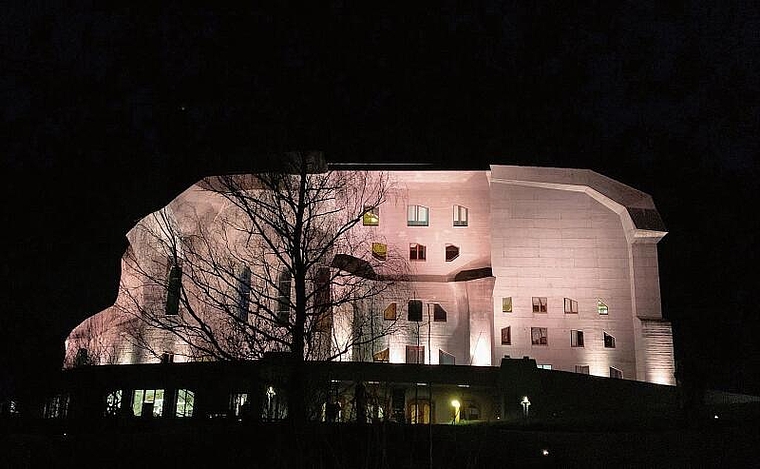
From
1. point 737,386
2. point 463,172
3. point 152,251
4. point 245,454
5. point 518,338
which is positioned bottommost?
point 245,454

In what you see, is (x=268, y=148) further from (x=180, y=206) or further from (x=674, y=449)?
(x=180, y=206)

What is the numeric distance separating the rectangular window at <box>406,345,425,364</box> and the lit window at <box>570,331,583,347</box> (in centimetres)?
786

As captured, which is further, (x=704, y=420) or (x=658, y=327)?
(x=658, y=327)

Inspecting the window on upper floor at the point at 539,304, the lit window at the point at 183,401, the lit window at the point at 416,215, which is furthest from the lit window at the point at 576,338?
the lit window at the point at 183,401

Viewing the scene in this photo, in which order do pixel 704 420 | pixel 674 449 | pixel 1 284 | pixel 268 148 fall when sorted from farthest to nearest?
pixel 1 284, pixel 704 420, pixel 268 148, pixel 674 449

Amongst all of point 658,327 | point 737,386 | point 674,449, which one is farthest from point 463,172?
point 674,449

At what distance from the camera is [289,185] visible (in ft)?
56.6

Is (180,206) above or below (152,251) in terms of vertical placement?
above

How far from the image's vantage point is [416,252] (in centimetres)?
3944

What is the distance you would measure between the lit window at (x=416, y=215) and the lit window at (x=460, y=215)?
5.84ft

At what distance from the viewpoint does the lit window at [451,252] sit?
3947cm

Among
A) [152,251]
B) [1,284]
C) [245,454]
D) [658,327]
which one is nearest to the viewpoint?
[245,454]

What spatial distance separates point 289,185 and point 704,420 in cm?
1273

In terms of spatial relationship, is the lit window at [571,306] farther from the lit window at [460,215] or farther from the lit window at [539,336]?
the lit window at [460,215]
